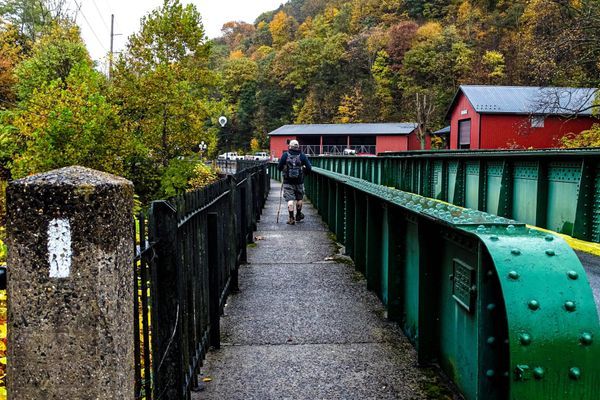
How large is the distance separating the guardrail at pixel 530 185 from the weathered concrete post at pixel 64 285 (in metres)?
3.80

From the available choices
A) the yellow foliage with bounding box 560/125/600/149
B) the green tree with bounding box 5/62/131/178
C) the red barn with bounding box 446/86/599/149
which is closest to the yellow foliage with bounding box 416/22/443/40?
the red barn with bounding box 446/86/599/149

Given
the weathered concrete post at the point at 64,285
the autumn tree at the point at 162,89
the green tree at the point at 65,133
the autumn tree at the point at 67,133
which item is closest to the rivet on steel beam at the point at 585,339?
the weathered concrete post at the point at 64,285

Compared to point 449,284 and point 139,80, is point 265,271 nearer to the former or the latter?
point 449,284

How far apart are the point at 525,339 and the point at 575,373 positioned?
25cm

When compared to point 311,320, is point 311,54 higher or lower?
higher

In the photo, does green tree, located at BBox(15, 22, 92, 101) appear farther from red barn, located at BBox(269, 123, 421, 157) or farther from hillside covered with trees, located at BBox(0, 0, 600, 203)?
red barn, located at BBox(269, 123, 421, 157)

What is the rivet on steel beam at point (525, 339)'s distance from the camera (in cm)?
230

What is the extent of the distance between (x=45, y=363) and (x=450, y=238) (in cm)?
257

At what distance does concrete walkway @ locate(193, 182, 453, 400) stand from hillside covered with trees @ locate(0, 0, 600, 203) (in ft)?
54.0

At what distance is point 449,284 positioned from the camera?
4.02m

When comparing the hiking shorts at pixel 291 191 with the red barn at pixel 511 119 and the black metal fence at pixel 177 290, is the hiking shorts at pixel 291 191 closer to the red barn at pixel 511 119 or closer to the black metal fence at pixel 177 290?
the black metal fence at pixel 177 290

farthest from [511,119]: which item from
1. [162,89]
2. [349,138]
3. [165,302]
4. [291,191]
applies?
[165,302]

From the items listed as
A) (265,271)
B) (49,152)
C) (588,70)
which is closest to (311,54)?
(588,70)

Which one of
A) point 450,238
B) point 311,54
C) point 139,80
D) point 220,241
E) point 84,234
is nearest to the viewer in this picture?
point 84,234
